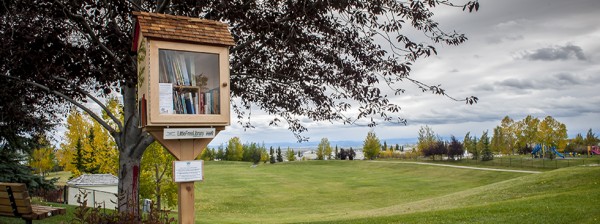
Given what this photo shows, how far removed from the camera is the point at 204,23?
6.73m

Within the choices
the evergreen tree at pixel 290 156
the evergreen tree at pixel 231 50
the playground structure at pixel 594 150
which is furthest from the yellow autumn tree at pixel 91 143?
the playground structure at pixel 594 150

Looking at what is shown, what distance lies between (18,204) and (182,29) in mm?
5728

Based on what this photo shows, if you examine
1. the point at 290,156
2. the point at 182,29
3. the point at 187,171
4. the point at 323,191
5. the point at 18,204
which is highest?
the point at 182,29

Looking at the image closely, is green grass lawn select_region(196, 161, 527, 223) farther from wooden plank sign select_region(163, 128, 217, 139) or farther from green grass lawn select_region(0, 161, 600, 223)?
wooden plank sign select_region(163, 128, 217, 139)

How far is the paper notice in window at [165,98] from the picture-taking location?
6229mm

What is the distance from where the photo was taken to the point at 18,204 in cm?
920

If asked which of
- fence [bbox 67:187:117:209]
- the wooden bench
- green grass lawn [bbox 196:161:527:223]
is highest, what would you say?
the wooden bench

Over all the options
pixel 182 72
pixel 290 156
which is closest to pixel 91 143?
pixel 182 72

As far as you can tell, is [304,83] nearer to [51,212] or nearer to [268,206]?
[51,212]

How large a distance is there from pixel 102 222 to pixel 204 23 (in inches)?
144

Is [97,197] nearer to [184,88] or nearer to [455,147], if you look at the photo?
[184,88]

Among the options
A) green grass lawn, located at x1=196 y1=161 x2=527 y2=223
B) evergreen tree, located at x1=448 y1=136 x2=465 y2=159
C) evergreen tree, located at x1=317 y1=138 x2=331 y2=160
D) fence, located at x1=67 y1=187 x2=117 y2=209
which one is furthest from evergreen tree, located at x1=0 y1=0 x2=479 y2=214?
evergreen tree, located at x1=317 y1=138 x2=331 y2=160

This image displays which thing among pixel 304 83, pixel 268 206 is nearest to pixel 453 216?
pixel 304 83

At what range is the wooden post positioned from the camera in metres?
6.28
